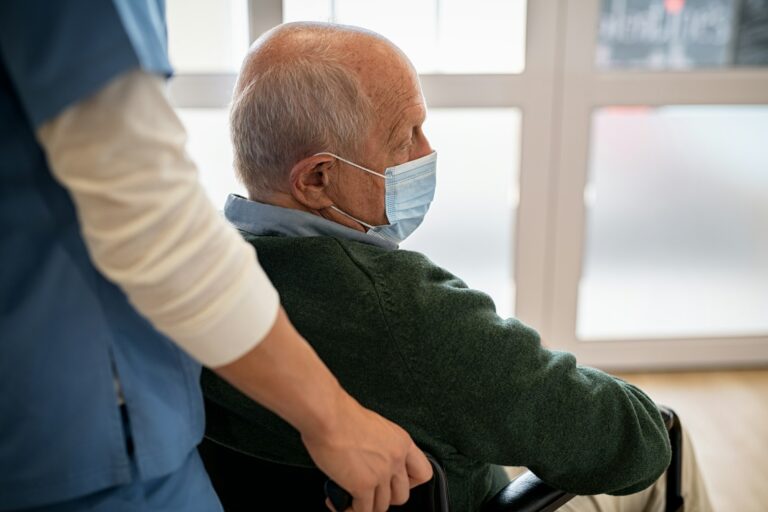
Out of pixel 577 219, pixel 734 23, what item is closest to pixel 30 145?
pixel 577 219

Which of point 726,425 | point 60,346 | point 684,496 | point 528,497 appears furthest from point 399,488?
point 726,425

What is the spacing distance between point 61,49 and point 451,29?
2.28 m

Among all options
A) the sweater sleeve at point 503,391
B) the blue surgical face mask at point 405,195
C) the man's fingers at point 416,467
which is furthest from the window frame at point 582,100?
the man's fingers at point 416,467

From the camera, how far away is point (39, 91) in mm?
552

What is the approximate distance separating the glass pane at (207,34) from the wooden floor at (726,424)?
1.96 metres

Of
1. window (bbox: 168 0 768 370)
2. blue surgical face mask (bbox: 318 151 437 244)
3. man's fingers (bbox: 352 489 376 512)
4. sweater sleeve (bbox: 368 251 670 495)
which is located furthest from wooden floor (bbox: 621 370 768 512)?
man's fingers (bbox: 352 489 376 512)

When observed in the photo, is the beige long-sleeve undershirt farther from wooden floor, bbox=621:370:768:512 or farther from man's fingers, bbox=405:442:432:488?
wooden floor, bbox=621:370:768:512

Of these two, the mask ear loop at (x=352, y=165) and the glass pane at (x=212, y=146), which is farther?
the glass pane at (x=212, y=146)

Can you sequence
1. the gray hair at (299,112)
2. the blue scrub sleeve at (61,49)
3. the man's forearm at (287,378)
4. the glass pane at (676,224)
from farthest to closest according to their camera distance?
the glass pane at (676,224), the gray hair at (299,112), the man's forearm at (287,378), the blue scrub sleeve at (61,49)

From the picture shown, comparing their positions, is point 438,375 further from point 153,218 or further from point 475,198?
point 475,198

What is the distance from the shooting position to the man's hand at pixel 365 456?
756mm

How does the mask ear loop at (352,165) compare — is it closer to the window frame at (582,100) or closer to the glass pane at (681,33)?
the window frame at (582,100)

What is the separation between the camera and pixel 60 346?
66 centimetres

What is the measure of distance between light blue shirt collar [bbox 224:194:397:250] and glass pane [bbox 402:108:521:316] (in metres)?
1.66
